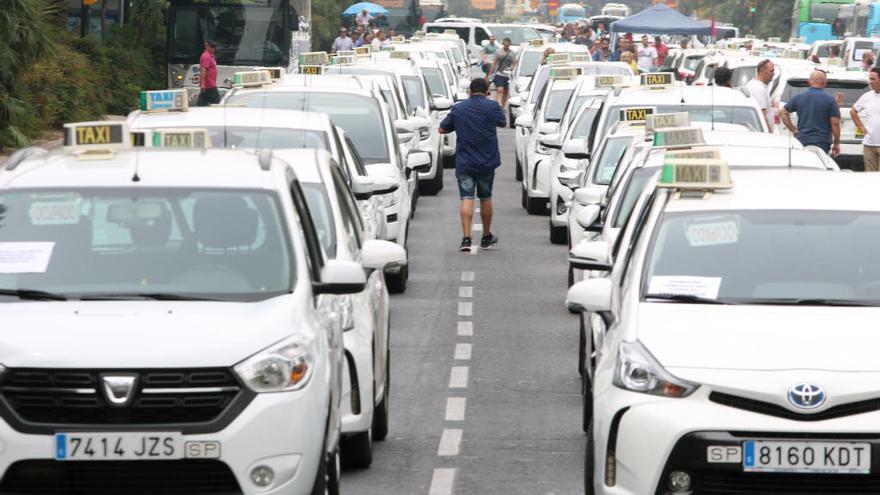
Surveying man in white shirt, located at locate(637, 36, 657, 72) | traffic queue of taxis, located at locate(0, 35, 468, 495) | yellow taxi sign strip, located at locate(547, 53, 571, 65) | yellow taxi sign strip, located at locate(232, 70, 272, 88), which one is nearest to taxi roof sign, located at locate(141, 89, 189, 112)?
yellow taxi sign strip, located at locate(232, 70, 272, 88)

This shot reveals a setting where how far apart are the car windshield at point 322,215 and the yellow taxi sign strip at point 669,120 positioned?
3.48m

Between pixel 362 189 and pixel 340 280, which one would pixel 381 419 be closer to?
pixel 340 280

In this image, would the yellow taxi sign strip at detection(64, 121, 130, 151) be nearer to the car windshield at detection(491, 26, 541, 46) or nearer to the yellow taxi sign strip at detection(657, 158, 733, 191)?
the yellow taxi sign strip at detection(657, 158, 733, 191)

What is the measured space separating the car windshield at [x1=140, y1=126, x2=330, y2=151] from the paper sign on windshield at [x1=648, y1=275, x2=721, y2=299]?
16.0 feet

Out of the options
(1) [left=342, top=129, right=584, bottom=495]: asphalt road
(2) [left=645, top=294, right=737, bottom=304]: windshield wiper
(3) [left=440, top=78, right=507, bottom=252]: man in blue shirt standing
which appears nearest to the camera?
(2) [left=645, top=294, right=737, bottom=304]: windshield wiper

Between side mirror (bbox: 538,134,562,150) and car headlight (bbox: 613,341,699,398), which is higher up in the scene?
car headlight (bbox: 613,341,699,398)

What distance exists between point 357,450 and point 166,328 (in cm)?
257

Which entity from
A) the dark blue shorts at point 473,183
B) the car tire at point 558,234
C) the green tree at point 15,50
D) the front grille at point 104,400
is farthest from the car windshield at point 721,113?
the green tree at point 15,50

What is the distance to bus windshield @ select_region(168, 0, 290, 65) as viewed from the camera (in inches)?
1501

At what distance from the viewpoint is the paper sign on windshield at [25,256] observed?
304 inches

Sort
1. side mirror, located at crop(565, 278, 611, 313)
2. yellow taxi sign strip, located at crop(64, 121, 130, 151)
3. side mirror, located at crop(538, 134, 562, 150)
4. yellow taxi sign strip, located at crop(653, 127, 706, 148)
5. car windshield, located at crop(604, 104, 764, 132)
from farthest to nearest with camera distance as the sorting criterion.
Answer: side mirror, located at crop(538, 134, 562, 150), car windshield, located at crop(604, 104, 764, 132), yellow taxi sign strip, located at crop(653, 127, 706, 148), yellow taxi sign strip, located at crop(64, 121, 130, 151), side mirror, located at crop(565, 278, 611, 313)

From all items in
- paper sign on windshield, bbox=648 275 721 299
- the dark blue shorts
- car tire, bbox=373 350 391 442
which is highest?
paper sign on windshield, bbox=648 275 721 299

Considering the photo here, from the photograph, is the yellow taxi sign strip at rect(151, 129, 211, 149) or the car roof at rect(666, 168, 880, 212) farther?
the yellow taxi sign strip at rect(151, 129, 211, 149)

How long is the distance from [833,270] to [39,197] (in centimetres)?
340
